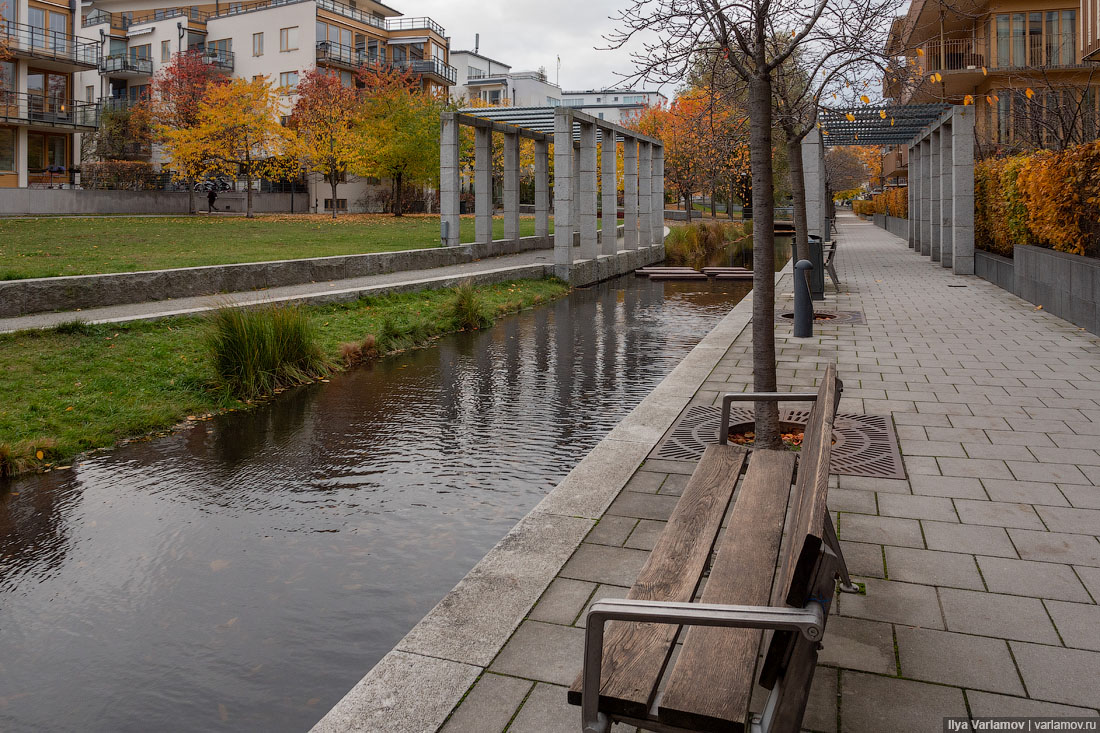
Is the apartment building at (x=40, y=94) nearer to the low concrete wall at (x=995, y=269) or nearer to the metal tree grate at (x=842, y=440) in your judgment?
the low concrete wall at (x=995, y=269)

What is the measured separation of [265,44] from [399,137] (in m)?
17.7

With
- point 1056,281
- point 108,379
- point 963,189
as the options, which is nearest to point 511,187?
point 963,189

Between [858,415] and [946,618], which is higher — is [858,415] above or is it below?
above

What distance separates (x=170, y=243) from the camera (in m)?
22.6

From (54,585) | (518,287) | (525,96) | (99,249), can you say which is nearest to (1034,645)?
(54,585)

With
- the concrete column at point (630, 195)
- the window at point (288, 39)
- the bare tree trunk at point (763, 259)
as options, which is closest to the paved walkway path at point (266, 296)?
the bare tree trunk at point (763, 259)

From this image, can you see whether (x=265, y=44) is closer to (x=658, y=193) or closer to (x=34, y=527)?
(x=658, y=193)

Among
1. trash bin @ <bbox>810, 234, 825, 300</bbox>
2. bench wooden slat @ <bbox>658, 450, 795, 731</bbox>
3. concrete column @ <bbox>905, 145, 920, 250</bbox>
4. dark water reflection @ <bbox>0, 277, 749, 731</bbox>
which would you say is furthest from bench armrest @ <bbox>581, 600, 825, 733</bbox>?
concrete column @ <bbox>905, 145, 920, 250</bbox>

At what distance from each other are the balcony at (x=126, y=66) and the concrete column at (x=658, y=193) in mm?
40286

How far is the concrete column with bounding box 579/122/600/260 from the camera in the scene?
942 inches

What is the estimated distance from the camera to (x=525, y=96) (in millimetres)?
108125

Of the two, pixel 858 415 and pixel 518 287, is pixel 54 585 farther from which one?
pixel 518 287

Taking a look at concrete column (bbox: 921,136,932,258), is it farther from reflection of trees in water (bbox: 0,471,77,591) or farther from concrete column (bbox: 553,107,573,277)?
reflection of trees in water (bbox: 0,471,77,591)

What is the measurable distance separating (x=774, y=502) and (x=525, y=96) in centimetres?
10890
